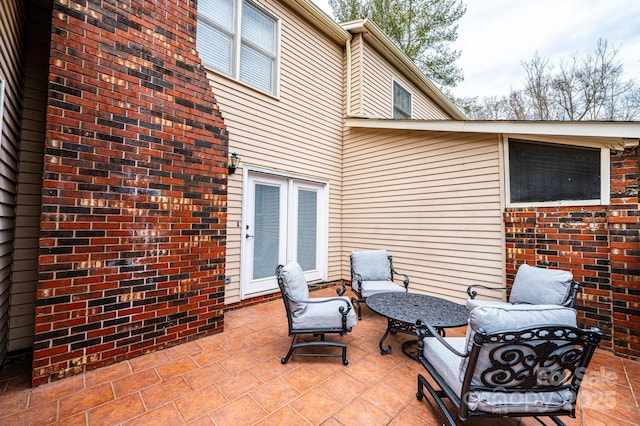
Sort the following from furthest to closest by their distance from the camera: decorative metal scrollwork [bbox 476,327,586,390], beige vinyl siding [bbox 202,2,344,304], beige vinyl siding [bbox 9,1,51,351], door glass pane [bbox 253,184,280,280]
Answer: door glass pane [bbox 253,184,280,280] < beige vinyl siding [bbox 202,2,344,304] < beige vinyl siding [bbox 9,1,51,351] < decorative metal scrollwork [bbox 476,327,586,390]

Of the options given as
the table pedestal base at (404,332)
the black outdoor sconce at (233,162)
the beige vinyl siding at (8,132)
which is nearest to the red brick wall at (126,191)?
the beige vinyl siding at (8,132)

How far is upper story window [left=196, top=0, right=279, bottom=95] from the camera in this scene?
161 inches

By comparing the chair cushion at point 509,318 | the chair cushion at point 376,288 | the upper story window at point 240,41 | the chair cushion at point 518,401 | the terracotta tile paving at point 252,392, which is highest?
the upper story window at point 240,41

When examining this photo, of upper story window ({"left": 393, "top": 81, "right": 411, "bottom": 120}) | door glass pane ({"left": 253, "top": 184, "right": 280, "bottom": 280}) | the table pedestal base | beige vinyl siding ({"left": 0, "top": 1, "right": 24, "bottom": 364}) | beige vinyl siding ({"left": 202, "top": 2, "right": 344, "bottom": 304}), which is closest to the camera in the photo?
beige vinyl siding ({"left": 0, "top": 1, "right": 24, "bottom": 364})

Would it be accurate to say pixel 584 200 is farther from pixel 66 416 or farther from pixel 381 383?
pixel 66 416

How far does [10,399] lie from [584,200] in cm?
589

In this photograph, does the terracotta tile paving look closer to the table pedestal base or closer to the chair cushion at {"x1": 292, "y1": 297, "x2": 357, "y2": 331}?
the table pedestal base

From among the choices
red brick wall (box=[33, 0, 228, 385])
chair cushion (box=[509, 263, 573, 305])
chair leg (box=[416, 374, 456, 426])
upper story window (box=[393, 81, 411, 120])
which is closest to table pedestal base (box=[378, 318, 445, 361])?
chair leg (box=[416, 374, 456, 426])

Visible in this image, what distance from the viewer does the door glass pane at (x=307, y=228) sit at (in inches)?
207

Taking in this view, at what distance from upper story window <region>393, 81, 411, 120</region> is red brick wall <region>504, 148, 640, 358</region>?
464 cm

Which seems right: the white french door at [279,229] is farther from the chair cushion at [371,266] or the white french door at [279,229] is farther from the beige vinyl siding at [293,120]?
the chair cushion at [371,266]

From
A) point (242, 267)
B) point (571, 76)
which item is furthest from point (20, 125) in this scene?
point (571, 76)

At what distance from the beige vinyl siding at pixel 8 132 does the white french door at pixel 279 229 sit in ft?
8.01

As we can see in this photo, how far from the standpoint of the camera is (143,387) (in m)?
2.20
